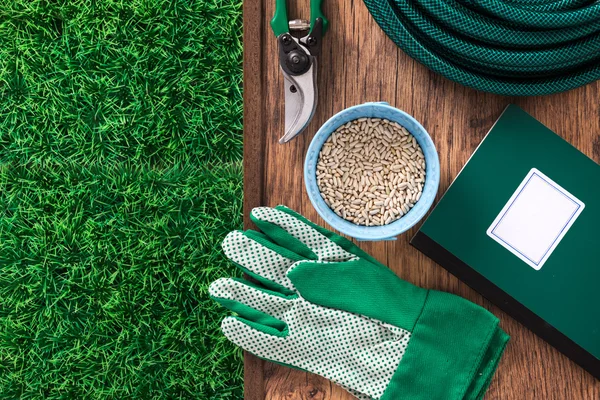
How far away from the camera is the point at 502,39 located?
70 cm

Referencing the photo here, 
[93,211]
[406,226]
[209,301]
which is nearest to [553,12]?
[406,226]

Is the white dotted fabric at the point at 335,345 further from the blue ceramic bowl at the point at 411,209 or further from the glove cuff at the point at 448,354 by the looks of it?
the blue ceramic bowl at the point at 411,209

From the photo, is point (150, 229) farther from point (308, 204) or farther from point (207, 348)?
point (308, 204)

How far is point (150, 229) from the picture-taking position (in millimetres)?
1244

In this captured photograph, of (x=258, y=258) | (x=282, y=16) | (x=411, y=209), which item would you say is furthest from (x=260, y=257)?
(x=282, y=16)

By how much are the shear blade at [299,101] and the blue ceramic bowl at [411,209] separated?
0.05 metres

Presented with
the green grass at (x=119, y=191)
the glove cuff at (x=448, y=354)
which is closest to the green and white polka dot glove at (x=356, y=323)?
the glove cuff at (x=448, y=354)

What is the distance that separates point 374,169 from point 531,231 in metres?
0.25

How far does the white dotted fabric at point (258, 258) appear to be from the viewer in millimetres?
804

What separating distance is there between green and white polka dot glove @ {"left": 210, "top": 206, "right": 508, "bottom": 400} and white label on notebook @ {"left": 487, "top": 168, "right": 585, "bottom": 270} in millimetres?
121

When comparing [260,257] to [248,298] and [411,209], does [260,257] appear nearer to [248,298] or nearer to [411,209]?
[248,298]

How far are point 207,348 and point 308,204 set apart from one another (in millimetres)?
603

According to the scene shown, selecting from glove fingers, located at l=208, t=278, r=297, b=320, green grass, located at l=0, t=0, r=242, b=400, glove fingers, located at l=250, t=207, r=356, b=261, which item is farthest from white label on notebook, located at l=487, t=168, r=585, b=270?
green grass, located at l=0, t=0, r=242, b=400

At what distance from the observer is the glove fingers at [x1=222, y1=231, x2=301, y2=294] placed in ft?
2.64
